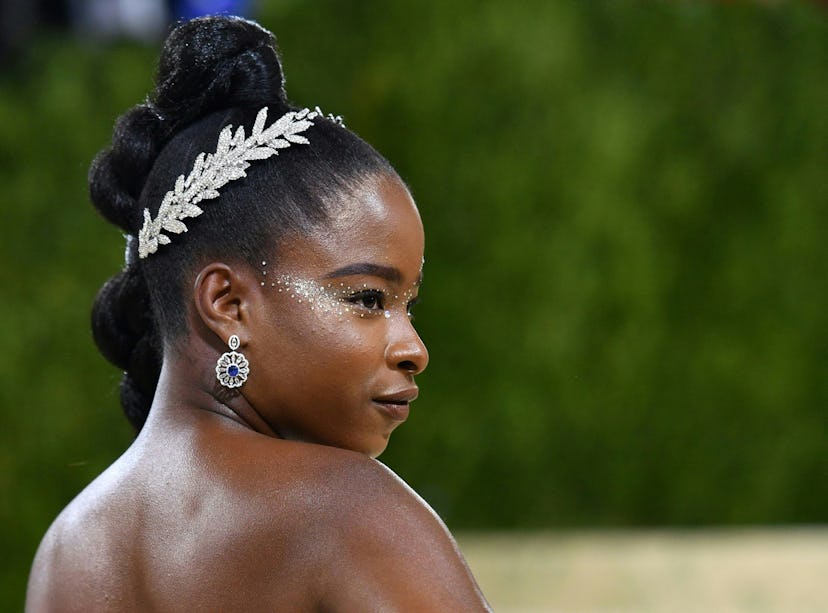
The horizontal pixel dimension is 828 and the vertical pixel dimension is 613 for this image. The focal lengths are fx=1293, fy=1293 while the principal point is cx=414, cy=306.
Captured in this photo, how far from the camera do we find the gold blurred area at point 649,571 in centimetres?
571

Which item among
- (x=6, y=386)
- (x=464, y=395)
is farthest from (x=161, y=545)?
(x=464, y=395)

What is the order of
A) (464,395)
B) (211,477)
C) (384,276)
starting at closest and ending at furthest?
(211,477) < (384,276) < (464,395)

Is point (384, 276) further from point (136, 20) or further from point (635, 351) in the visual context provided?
point (136, 20)

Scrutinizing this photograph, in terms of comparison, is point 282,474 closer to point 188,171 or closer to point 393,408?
point 393,408

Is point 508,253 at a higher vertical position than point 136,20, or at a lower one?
lower

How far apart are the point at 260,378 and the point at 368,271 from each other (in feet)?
0.64

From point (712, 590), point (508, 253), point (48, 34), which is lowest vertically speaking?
point (712, 590)

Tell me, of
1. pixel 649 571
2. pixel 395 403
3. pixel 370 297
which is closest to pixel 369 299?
pixel 370 297

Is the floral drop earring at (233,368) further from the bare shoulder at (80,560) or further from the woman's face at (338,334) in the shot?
the bare shoulder at (80,560)

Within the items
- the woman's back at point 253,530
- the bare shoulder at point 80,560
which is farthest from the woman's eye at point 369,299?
the bare shoulder at point 80,560

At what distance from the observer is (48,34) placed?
578 centimetres

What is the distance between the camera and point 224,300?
168 centimetres

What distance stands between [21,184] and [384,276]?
4.38 m

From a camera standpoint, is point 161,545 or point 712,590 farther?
point 712,590
